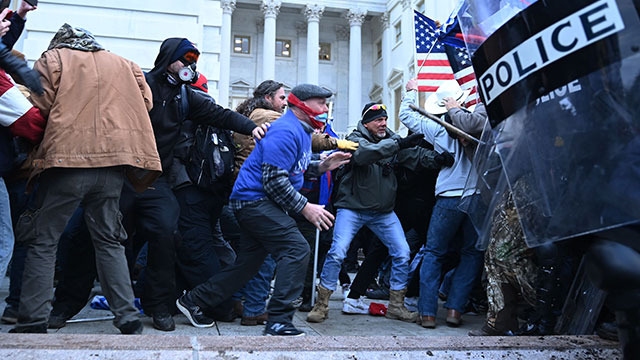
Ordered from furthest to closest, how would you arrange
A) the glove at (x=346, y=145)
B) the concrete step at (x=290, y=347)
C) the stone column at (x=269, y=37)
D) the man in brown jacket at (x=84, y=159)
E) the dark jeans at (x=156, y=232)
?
1. the stone column at (x=269, y=37)
2. the glove at (x=346, y=145)
3. the dark jeans at (x=156, y=232)
4. the man in brown jacket at (x=84, y=159)
5. the concrete step at (x=290, y=347)

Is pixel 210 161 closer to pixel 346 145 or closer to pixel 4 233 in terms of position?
pixel 346 145

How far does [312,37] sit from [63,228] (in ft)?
134

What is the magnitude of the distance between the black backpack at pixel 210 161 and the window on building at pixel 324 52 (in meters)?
42.7

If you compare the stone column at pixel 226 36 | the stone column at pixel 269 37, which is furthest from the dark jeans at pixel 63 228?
the stone column at pixel 269 37

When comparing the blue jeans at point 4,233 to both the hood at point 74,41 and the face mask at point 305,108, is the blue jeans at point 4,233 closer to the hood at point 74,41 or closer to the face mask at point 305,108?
the hood at point 74,41

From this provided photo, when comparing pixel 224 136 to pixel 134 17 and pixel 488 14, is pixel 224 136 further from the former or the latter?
pixel 134 17

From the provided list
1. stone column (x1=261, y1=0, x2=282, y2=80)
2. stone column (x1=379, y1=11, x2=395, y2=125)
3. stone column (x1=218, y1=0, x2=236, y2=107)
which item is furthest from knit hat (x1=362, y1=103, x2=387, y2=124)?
stone column (x1=379, y1=11, x2=395, y2=125)

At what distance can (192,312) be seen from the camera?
4.13 metres

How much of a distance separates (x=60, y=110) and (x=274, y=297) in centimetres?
180

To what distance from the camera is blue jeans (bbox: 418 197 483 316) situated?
4820mm

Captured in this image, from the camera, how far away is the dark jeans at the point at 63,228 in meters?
3.14

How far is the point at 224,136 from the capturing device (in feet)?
15.6

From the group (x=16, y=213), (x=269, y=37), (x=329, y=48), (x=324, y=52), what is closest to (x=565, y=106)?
(x=16, y=213)

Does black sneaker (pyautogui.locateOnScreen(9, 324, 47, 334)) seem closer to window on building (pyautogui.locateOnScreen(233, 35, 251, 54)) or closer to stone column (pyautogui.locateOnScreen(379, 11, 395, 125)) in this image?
stone column (pyautogui.locateOnScreen(379, 11, 395, 125))
